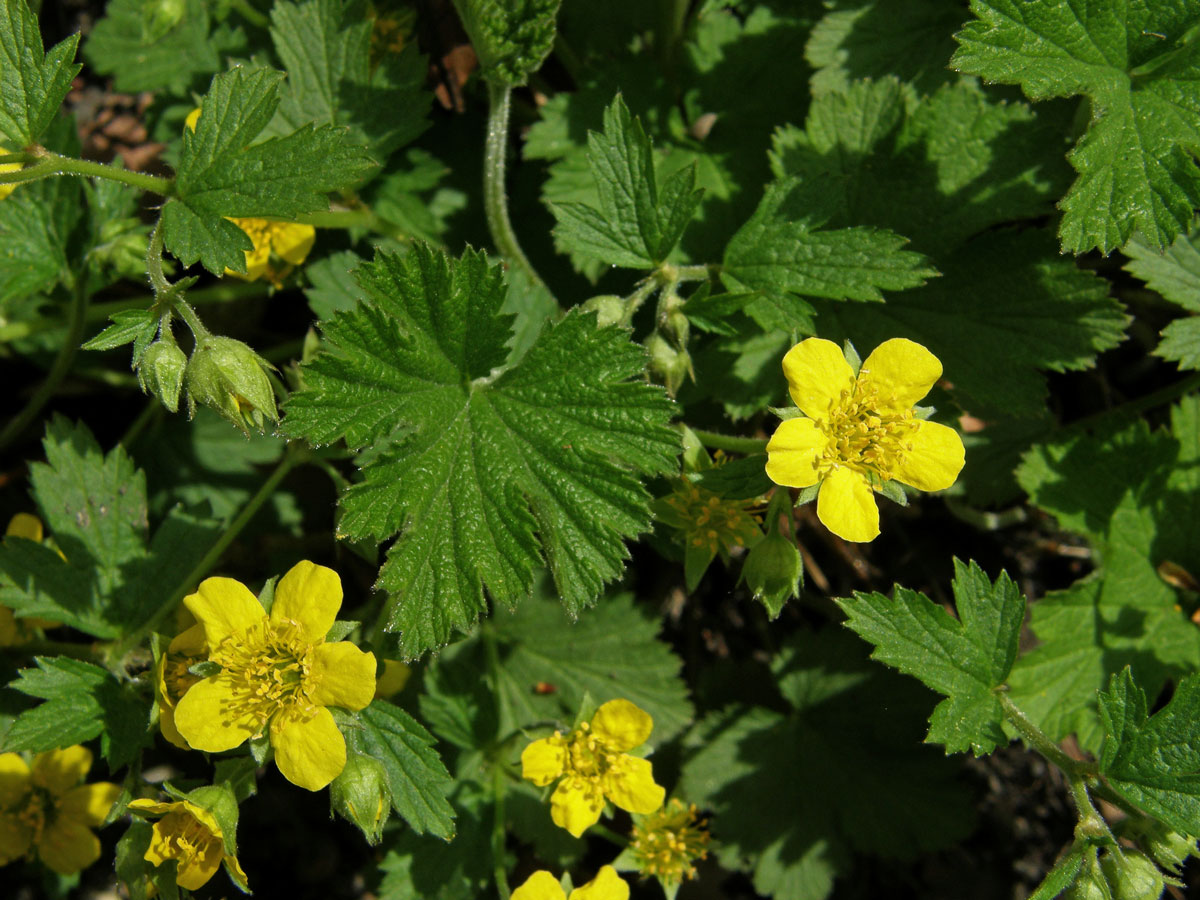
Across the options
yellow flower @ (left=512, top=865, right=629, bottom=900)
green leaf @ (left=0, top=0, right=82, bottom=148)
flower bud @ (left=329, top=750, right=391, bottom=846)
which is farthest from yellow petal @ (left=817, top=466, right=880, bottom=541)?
green leaf @ (left=0, top=0, right=82, bottom=148)

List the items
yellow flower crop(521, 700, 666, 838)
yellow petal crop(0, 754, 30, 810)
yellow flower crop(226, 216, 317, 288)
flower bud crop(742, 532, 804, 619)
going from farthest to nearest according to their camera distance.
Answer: yellow petal crop(0, 754, 30, 810) → yellow flower crop(226, 216, 317, 288) → yellow flower crop(521, 700, 666, 838) → flower bud crop(742, 532, 804, 619)

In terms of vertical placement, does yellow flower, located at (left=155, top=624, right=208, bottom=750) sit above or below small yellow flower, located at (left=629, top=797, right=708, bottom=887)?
above

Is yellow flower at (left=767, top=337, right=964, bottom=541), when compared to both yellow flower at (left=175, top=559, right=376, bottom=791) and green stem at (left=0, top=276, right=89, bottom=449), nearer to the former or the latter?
yellow flower at (left=175, top=559, right=376, bottom=791)

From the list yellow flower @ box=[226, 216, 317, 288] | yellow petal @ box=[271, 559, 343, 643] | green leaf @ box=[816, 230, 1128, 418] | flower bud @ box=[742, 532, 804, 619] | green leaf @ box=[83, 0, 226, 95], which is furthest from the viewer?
green leaf @ box=[83, 0, 226, 95]

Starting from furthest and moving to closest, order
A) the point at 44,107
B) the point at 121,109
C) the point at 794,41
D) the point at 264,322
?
the point at 121,109
the point at 264,322
the point at 794,41
the point at 44,107

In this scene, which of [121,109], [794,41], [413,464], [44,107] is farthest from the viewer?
[121,109]

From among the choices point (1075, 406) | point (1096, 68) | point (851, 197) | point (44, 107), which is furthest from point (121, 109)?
point (1075, 406)

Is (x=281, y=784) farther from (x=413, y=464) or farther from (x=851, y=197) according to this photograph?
(x=851, y=197)
